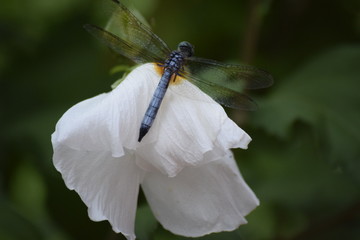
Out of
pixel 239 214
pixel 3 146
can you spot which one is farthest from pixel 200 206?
pixel 3 146

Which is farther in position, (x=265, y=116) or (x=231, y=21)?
(x=231, y=21)

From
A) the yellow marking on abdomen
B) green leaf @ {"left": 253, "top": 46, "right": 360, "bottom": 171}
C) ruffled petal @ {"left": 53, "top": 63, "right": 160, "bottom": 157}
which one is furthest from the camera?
green leaf @ {"left": 253, "top": 46, "right": 360, "bottom": 171}

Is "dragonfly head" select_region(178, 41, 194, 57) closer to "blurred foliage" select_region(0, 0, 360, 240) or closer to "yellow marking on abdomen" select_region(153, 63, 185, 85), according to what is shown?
"yellow marking on abdomen" select_region(153, 63, 185, 85)

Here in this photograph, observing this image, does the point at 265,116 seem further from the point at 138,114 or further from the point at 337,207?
the point at 138,114

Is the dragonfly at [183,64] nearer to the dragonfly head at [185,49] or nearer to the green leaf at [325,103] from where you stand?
the dragonfly head at [185,49]

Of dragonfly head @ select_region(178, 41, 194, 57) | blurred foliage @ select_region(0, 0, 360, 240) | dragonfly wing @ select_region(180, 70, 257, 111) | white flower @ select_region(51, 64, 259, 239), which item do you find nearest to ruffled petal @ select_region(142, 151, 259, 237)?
white flower @ select_region(51, 64, 259, 239)

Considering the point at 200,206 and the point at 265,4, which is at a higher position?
the point at 265,4

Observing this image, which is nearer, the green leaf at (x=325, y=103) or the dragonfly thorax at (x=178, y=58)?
the dragonfly thorax at (x=178, y=58)

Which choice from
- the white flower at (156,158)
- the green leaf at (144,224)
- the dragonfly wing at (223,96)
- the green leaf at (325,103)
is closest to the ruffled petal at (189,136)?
the white flower at (156,158)
